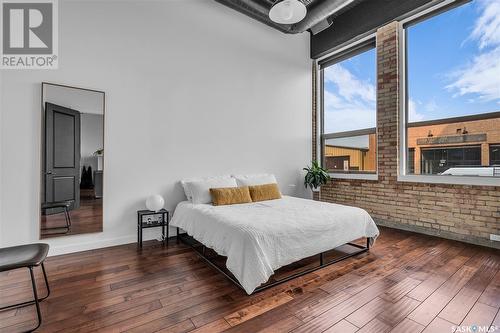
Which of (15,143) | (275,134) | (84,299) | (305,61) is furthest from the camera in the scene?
(305,61)

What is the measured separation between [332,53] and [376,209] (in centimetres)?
326

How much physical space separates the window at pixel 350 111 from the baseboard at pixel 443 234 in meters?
1.01

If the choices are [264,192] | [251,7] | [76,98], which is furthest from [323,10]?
[76,98]

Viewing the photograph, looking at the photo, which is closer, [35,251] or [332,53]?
[35,251]

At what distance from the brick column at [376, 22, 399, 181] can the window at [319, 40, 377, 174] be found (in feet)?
0.70

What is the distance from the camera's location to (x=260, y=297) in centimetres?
201

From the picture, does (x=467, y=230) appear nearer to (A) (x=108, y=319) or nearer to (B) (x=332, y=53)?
(B) (x=332, y=53)

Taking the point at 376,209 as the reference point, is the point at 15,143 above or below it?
above

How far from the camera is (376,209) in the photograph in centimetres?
432

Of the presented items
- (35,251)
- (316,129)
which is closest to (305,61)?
(316,129)

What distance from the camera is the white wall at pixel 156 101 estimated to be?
2.72m

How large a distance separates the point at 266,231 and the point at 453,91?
3.57 meters

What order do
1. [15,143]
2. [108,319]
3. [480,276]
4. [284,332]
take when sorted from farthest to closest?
[15,143]
[480,276]
[108,319]
[284,332]

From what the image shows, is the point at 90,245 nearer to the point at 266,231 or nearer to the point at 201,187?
the point at 201,187
